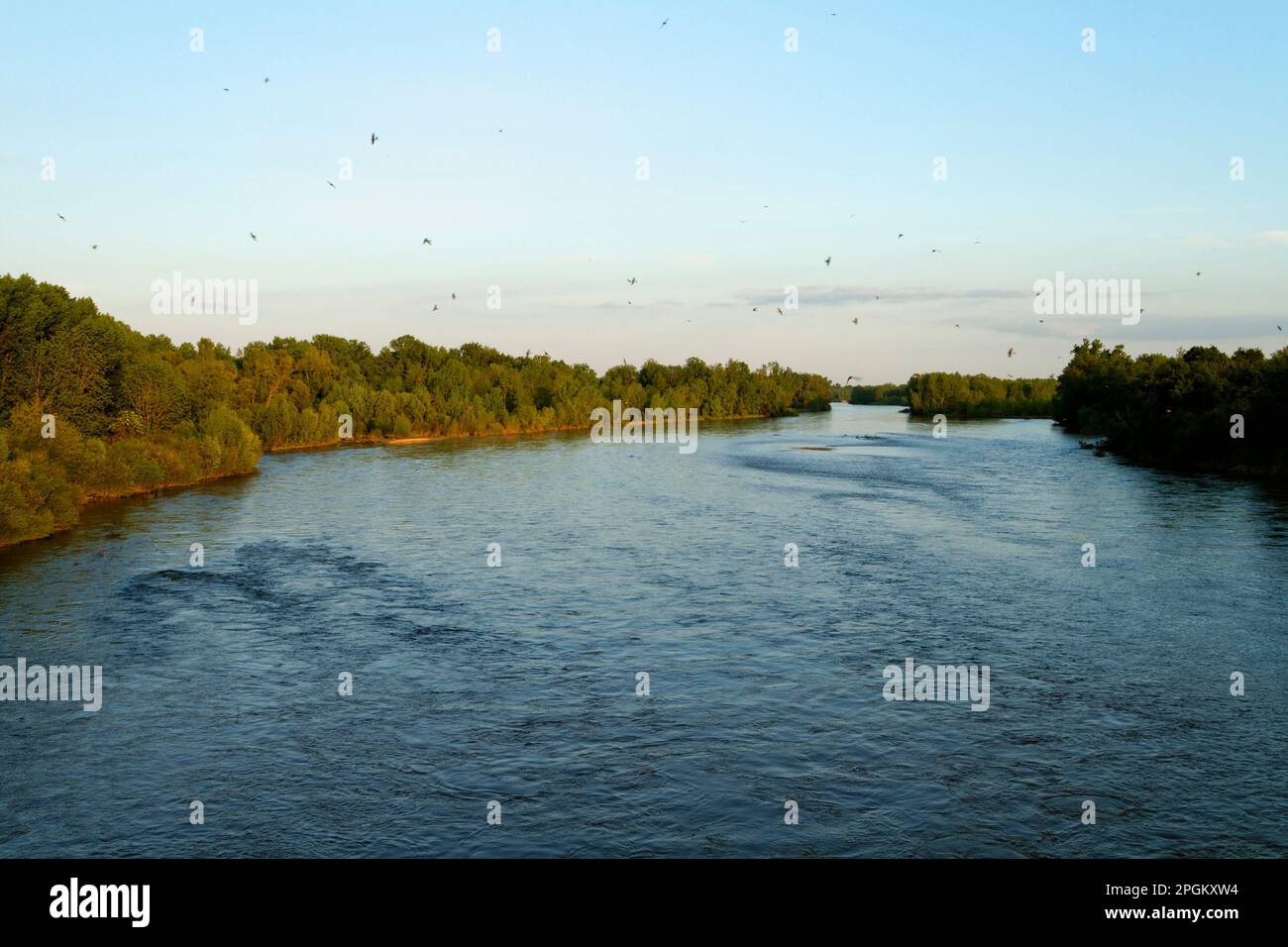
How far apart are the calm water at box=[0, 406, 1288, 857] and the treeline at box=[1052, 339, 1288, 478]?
2786 centimetres

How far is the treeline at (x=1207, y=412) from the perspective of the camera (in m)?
84.7

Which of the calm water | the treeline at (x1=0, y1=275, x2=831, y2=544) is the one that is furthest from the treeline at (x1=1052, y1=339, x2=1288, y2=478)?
the treeline at (x1=0, y1=275, x2=831, y2=544)

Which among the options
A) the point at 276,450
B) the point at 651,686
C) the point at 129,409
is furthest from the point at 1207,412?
the point at 276,450

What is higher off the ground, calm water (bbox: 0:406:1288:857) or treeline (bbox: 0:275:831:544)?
treeline (bbox: 0:275:831:544)

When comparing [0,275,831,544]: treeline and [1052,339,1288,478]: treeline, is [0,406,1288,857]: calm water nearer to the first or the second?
[0,275,831,544]: treeline

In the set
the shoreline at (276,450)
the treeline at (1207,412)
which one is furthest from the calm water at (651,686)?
the treeline at (1207,412)

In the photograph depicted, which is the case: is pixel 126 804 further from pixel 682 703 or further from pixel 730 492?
pixel 730 492

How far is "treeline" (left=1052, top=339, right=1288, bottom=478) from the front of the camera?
3334 inches

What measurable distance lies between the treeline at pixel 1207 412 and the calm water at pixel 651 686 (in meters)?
27.9

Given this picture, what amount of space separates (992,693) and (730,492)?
53.3 metres

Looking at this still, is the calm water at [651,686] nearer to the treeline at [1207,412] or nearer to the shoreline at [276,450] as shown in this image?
the shoreline at [276,450]

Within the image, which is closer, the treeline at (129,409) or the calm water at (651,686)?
the calm water at (651,686)
